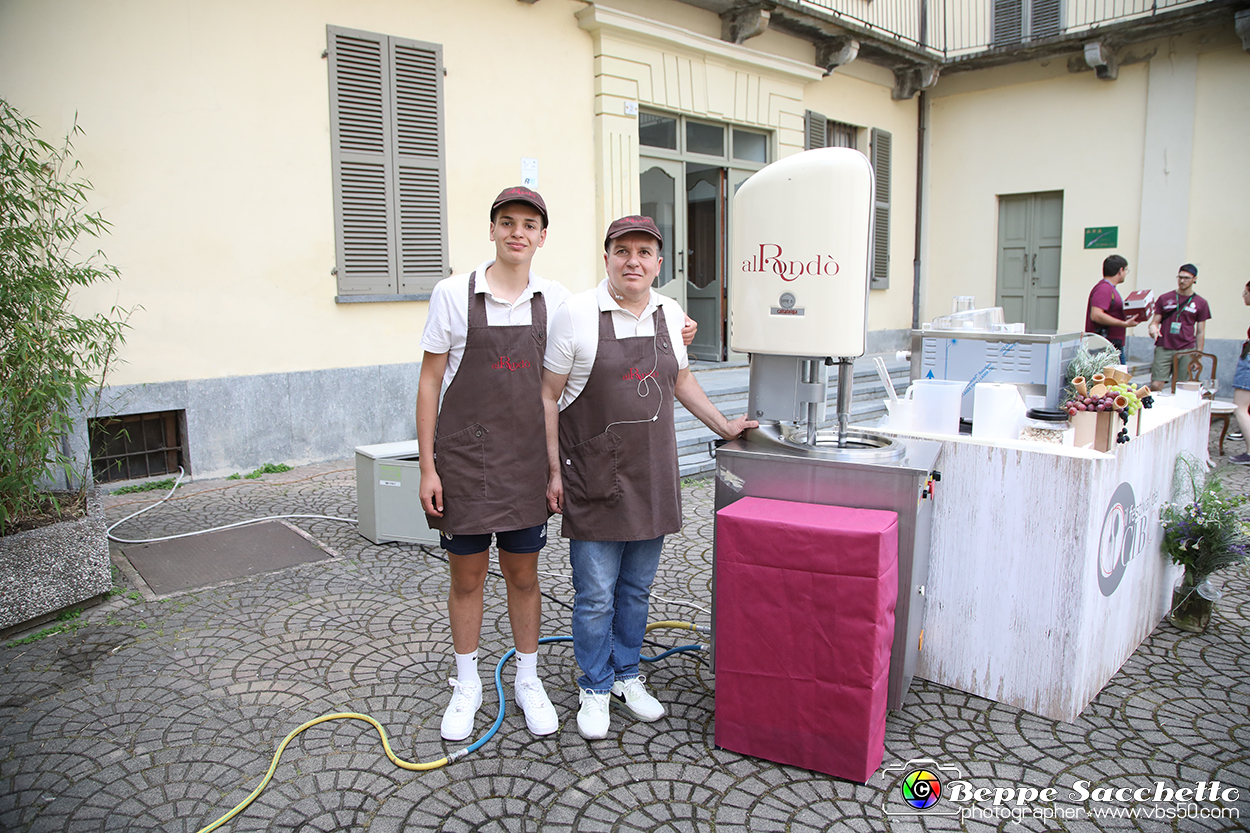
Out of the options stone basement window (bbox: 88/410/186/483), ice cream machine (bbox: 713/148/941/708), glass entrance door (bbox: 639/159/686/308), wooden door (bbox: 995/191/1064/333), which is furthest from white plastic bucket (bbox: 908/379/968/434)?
wooden door (bbox: 995/191/1064/333)

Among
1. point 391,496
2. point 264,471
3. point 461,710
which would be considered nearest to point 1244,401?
point 391,496

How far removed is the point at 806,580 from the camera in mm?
2516

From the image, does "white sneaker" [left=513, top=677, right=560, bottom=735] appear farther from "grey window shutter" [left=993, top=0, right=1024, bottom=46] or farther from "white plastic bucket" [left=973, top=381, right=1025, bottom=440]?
"grey window shutter" [left=993, top=0, right=1024, bottom=46]

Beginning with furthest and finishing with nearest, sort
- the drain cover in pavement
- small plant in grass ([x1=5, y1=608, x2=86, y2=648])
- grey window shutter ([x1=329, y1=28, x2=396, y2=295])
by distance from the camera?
grey window shutter ([x1=329, y1=28, x2=396, y2=295]) → the drain cover in pavement → small plant in grass ([x1=5, y1=608, x2=86, y2=648])

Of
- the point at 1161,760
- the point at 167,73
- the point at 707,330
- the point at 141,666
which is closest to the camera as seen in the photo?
the point at 1161,760

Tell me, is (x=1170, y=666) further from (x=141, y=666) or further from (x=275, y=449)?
(x=275, y=449)

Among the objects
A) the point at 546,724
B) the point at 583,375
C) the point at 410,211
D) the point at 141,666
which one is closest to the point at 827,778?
the point at 546,724

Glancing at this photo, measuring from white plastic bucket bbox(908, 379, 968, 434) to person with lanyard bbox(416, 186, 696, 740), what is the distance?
1.64 m

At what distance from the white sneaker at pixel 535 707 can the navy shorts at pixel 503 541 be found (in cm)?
52

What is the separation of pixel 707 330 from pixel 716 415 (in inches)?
302

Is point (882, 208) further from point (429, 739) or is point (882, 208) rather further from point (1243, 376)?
point (429, 739)

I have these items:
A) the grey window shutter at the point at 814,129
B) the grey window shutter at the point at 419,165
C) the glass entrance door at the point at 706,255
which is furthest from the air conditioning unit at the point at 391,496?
the grey window shutter at the point at 814,129

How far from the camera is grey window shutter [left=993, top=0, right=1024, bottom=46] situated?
38.7 feet

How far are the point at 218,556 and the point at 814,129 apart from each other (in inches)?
375
